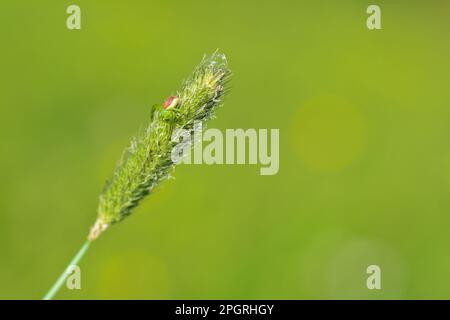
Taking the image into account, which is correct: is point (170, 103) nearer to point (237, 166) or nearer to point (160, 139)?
point (160, 139)

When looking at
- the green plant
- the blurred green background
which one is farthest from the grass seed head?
the blurred green background

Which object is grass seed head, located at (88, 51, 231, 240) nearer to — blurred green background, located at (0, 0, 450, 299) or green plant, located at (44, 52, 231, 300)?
green plant, located at (44, 52, 231, 300)

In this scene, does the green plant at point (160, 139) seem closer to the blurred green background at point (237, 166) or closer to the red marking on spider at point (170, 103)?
the red marking on spider at point (170, 103)

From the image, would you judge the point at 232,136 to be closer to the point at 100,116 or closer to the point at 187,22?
the point at 100,116

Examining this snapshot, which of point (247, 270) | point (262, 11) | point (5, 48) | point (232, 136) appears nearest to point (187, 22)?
point (262, 11)

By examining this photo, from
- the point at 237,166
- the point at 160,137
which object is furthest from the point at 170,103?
the point at 237,166
